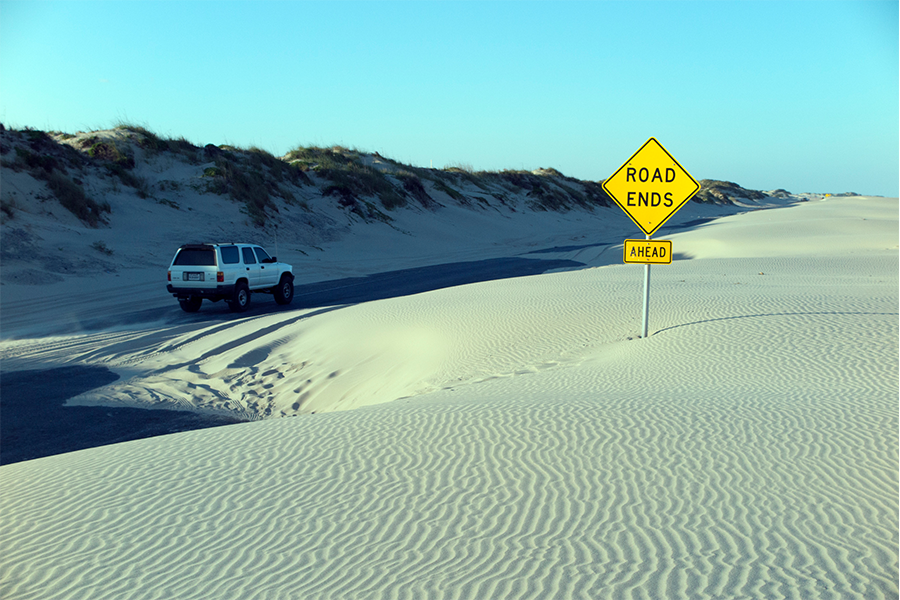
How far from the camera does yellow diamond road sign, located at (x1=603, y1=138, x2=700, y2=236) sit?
30.0ft

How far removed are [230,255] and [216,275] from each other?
83 centimetres

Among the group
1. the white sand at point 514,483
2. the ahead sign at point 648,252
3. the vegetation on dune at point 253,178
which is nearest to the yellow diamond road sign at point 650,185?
the ahead sign at point 648,252

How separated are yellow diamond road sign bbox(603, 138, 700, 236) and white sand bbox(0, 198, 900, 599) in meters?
1.93

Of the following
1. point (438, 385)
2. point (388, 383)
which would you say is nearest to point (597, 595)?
point (438, 385)

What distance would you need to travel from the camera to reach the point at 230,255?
15484mm

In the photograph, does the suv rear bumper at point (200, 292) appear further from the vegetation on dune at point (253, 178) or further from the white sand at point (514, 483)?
the vegetation on dune at point (253, 178)

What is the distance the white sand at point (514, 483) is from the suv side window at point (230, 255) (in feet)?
19.6

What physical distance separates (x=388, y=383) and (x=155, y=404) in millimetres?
3229

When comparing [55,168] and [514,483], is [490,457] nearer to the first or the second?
[514,483]

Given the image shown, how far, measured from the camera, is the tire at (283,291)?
1672cm

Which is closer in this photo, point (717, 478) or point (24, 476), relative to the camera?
point (717, 478)

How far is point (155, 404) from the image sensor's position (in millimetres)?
8586

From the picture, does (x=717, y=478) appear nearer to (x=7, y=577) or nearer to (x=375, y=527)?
(x=375, y=527)

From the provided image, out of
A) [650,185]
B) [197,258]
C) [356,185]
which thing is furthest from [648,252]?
[356,185]
